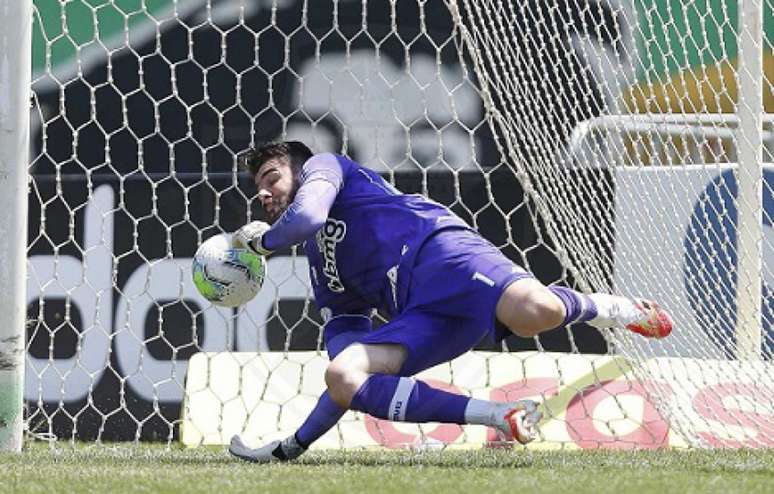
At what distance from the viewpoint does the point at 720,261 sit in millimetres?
5531

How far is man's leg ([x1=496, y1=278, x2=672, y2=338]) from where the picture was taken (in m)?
4.30

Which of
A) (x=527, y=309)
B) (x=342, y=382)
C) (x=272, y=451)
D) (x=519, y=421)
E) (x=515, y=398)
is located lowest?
(x=515, y=398)

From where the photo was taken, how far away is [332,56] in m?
6.29

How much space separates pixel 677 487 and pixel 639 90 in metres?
2.40

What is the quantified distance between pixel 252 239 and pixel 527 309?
0.83 meters

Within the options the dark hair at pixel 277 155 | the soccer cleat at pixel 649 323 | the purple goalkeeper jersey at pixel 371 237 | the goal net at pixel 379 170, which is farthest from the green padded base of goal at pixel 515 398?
the dark hair at pixel 277 155

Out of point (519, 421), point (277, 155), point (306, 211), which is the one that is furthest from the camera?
point (277, 155)

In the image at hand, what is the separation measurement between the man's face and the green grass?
0.79 metres

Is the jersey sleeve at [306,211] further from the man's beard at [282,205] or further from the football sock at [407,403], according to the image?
the football sock at [407,403]

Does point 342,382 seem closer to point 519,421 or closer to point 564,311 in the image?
point 519,421

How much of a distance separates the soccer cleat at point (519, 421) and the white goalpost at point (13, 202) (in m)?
1.82

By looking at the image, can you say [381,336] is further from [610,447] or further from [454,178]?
[454,178]

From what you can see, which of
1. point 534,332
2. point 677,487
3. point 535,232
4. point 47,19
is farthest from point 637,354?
point 47,19

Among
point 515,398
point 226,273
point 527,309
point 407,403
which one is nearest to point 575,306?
point 527,309
